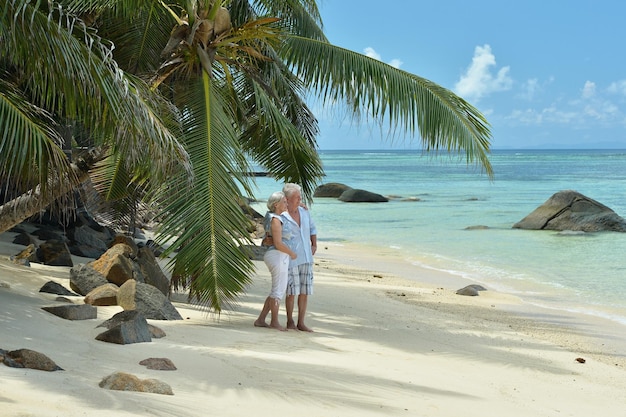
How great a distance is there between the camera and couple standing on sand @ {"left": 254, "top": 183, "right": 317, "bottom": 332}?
26.2ft

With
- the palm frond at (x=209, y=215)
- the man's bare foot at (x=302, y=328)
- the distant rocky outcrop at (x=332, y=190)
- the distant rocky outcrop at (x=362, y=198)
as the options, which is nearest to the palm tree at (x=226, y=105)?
the palm frond at (x=209, y=215)

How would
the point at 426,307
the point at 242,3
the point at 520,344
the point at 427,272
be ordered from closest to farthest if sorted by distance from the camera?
1. the point at 520,344
2. the point at 426,307
3. the point at 242,3
4. the point at 427,272

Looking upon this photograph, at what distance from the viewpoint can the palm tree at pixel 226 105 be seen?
7859mm

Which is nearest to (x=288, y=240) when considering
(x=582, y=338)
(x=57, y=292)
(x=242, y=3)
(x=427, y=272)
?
(x=57, y=292)

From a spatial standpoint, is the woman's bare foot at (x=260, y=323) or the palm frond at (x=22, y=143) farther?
the woman's bare foot at (x=260, y=323)

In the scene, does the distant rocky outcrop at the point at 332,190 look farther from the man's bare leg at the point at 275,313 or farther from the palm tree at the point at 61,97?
the palm tree at the point at 61,97

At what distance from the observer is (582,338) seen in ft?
30.5

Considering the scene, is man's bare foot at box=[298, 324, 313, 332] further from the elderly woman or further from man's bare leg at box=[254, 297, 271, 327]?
man's bare leg at box=[254, 297, 271, 327]

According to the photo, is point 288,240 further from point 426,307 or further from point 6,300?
point 426,307

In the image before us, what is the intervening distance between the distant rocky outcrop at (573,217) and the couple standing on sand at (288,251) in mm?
15459

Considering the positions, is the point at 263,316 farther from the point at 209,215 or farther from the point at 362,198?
the point at 362,198

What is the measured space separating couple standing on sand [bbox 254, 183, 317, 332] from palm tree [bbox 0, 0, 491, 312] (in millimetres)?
286

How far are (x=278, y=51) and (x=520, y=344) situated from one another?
15.0 ft

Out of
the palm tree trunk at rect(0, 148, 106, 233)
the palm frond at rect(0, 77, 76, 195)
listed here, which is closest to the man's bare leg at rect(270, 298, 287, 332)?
the palm tree trunk at rect(0, 148, 106, 233)
